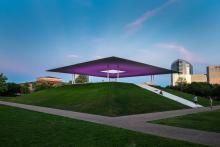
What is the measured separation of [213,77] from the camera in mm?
143000

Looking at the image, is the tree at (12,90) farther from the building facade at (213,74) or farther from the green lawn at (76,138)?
the building facade at (213,74)

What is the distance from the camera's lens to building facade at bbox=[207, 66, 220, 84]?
14210 centimetres

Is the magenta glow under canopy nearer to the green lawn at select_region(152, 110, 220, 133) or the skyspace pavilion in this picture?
the skyspace pavilion

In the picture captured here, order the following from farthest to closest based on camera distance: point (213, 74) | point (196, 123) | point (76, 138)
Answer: point (213, 74), point (196, 123), point (76, 138)

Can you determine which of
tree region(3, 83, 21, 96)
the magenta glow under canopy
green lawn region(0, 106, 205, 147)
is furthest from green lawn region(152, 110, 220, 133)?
tree region(3, 83, 21, 96)

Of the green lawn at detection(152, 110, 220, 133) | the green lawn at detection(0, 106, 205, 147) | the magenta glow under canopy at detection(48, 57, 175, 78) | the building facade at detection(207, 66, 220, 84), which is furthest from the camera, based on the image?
the building facade at detection(207, 66, 220, 84)

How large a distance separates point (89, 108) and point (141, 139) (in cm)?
1324

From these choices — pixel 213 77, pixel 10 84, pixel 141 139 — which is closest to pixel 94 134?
pixel 141 139

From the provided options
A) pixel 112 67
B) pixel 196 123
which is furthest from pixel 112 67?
pixel 196 123

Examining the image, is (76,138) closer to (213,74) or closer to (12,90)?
(12,90)

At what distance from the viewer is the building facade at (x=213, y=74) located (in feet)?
466

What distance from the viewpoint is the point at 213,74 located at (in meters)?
144

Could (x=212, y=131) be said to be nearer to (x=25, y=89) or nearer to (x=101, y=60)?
(x=101, y=60)

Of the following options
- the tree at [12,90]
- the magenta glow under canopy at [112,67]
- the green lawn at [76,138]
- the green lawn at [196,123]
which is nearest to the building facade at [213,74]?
the magenta glow under canopy at [112,67]
